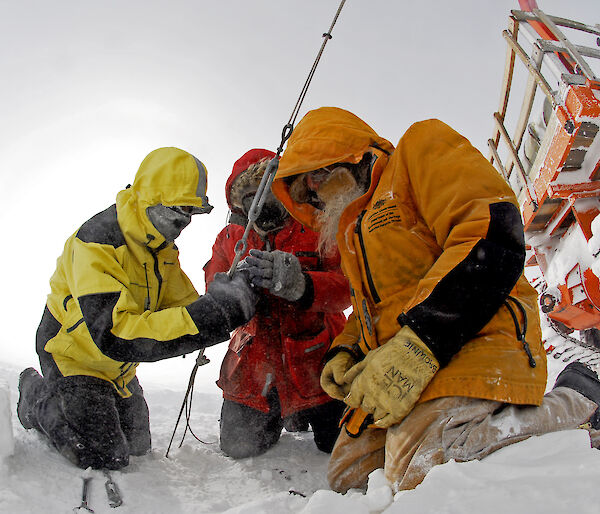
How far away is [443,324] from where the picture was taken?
1280mm

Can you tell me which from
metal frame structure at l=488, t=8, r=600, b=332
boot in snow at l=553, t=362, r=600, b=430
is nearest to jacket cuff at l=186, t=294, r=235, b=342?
boot in snow at l=553, t=362, r=600, b=430

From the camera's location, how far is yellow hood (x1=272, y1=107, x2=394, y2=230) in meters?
1.84

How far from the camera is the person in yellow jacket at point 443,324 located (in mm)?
1235

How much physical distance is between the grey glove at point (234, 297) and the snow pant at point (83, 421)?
0.75 m

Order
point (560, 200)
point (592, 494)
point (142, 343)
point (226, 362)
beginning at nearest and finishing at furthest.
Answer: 1. point (592, 494)
2. point (142, 343)
3. point (226, 362)
4. point (560, 200)

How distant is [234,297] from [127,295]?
486 millimetres

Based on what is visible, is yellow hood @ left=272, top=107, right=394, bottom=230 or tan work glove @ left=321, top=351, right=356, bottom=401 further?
yellow hood @ left=272, top=107, right=394, bottom=230

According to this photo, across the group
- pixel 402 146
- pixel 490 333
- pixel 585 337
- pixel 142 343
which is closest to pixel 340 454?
pixel 490 333

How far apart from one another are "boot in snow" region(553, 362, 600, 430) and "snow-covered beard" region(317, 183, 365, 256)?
115cm

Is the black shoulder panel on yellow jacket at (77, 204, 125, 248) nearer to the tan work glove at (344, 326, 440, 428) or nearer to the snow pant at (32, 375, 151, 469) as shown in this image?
the snow pant at (32, 375, 151, 469)

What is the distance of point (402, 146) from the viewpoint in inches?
62.5

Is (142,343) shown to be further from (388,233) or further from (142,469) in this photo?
(388,233)

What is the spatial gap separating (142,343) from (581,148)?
4.24 metres

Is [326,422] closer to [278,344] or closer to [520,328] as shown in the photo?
[278,344]
